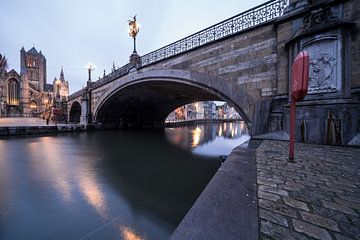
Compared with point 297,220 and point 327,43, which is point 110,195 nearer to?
point 297,220

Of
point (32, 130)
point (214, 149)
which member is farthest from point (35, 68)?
point (214, 149)

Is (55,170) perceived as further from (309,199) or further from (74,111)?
(74,111)

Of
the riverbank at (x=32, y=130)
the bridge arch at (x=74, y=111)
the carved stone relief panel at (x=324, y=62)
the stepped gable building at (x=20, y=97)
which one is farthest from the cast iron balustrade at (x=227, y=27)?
the stepped gable building at (x=20, y=97)

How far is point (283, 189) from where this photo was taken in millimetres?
2053

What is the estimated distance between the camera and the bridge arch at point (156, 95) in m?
7.66

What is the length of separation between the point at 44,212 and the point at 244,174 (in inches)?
137

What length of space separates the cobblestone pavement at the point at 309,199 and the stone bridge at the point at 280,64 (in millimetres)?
2197

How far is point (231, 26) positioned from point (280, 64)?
3026 mm

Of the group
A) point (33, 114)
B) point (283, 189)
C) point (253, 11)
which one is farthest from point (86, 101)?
point (33, 114)

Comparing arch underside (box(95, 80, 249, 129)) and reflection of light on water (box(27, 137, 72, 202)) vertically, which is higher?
arch underside (box(95, 80, 249, 129))

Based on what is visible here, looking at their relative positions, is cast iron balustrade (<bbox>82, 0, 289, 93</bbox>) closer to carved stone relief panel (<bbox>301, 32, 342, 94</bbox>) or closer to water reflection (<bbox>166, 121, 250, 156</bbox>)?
carved stone relief panel (<bbox>301, 32, 342, 94</bbox>)

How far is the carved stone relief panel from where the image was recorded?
16.4 ft

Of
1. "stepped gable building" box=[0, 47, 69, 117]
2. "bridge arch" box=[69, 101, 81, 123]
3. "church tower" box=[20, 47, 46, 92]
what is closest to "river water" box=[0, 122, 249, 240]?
"bridge arch" box=[69, 101, 81, 123]

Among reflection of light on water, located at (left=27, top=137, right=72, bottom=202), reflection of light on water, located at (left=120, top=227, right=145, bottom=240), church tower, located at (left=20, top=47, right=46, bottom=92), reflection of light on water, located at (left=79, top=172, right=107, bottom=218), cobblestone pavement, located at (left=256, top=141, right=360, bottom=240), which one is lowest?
reflection of light on water, located at (left=120, top=227, right=145, bottom=240)
